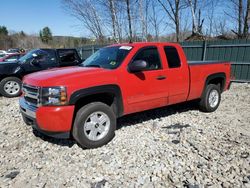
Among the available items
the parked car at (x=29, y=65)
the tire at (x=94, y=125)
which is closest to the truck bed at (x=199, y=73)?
the tire at (x=94, y=125)

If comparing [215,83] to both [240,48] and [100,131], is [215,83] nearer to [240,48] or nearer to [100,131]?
[100,131]

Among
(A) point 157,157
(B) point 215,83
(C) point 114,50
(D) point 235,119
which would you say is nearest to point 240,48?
(B) point 215,83

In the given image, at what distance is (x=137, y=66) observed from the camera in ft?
14.0

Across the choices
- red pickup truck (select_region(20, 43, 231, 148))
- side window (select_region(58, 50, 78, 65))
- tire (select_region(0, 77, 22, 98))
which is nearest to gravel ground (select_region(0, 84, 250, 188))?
red pickup truck (select_region(20, 43, 231, 148))

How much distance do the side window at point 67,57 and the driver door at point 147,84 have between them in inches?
194

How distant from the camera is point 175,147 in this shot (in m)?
4.14

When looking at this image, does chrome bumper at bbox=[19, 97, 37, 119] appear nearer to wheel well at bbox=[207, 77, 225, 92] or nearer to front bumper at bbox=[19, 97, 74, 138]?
front bumper at bbox=[19, 97, 74, 138]

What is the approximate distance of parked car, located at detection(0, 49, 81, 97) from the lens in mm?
8414

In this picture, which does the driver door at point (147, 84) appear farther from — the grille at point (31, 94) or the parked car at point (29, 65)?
the parked car at point (29, 65)

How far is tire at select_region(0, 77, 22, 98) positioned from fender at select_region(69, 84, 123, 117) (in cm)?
572

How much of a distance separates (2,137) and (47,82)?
6.57 ft

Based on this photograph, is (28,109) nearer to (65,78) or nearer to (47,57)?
(65,78)

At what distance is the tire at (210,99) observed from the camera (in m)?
6.07

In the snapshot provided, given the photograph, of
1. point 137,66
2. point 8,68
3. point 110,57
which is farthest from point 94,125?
point 8,68
